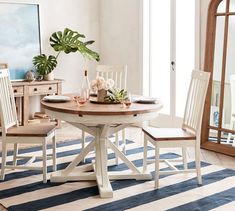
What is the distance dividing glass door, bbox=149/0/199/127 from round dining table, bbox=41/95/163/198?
83.8 inches

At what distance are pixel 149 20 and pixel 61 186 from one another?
3.43m

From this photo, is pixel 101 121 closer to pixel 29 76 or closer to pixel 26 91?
pixel 26 91

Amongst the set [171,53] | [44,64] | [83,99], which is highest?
[171,53]

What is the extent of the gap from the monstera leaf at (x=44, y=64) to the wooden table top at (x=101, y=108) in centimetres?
237

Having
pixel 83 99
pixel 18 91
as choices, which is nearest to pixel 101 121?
pixel 83 99

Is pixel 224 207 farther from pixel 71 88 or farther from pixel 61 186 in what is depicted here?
pixel 71 88

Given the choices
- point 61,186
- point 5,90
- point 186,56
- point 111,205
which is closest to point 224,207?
point 111,205

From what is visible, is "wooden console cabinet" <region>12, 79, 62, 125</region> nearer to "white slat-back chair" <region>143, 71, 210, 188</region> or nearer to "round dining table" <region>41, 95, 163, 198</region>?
"round dining table" <region>41, 95, 163, 198</region>

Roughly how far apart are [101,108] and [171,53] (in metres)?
2.82

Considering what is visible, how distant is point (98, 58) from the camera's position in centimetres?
682

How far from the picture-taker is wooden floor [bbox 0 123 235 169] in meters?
4.82

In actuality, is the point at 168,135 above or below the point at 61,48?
below

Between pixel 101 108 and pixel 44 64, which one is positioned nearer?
pixel 101 108

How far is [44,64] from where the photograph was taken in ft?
20.8
